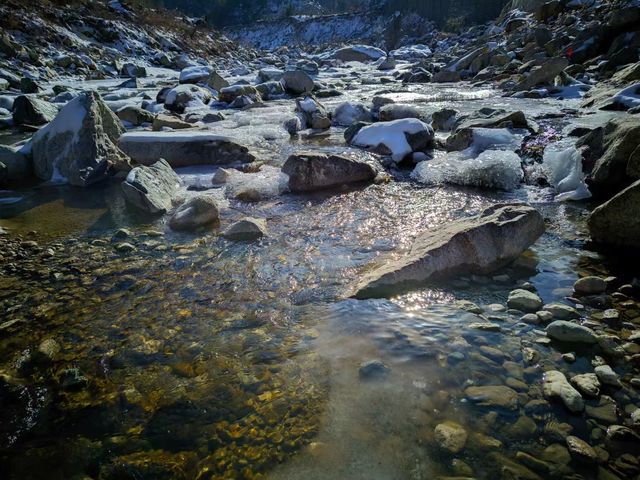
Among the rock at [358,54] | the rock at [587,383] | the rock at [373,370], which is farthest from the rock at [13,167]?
the rock at [358,54]

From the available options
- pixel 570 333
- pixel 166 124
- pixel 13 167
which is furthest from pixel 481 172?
pixel 13 167

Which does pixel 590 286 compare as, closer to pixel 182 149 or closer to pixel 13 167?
pixel 182 149

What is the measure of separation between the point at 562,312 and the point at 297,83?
517 inches

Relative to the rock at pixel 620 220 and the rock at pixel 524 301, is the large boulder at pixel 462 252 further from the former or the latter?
the rock at pixel 620 220

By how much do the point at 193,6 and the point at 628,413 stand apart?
106687 millimetres

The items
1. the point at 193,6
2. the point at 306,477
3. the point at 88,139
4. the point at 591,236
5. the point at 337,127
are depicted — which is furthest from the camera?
the point at 193,6

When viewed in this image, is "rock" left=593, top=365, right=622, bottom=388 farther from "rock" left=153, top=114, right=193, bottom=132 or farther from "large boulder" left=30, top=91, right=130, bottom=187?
"rock" left=153, top=114, right=193, bottom=132

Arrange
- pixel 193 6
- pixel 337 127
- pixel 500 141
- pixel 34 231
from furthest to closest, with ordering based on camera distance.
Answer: pixel 193 6
pixel 337 127
pixel 500 141
pixel 34 231

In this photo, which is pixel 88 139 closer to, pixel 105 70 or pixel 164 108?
pixel 164 108

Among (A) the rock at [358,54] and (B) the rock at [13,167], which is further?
(A) the rock at [358,54]

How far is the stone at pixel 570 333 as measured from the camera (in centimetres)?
200

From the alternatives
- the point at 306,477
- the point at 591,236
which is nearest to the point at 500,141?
the point at 591,236

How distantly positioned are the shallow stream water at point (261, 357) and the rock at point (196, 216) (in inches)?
6.8

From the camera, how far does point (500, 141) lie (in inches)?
217
